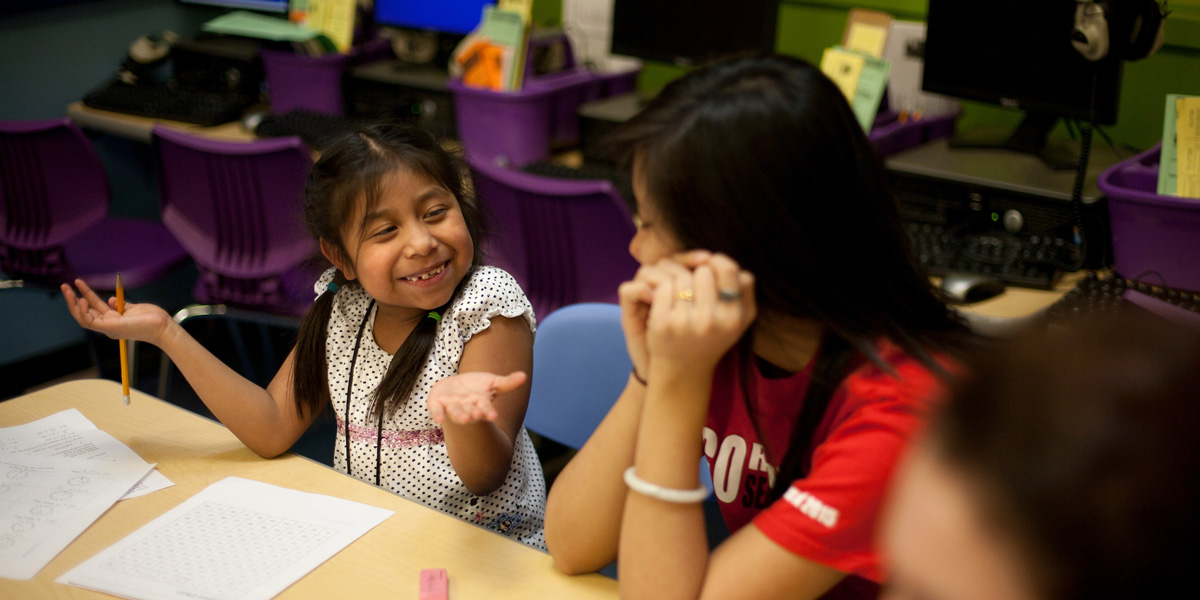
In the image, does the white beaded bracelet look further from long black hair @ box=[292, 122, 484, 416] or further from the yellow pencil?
the yellow pencil

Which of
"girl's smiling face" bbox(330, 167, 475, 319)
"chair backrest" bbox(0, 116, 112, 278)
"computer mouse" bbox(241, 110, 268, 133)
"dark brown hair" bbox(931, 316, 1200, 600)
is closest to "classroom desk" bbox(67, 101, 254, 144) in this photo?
"computer mouse" bbox(241, 110, 268, 133)

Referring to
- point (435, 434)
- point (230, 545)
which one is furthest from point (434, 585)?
point (435, 434)

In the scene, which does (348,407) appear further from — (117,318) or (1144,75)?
(1144,75)

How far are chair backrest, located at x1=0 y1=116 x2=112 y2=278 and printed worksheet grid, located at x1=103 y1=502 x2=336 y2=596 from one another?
1.73 metres

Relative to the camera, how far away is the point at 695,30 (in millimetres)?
2617

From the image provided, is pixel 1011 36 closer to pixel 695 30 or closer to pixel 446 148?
pixel 695 30

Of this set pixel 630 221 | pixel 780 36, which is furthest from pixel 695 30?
pixel 630 221

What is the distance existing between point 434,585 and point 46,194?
2.06 metres

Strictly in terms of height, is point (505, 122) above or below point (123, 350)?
above

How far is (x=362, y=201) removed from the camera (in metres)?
1.25

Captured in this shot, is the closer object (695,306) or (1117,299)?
(695,306)

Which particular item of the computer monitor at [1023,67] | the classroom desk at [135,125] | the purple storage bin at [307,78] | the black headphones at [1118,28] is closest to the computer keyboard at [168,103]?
the classroom desk at [135,125]

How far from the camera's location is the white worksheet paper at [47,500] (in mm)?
998

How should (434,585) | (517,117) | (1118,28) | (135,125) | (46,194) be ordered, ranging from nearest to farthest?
1. (434,585)
2. (1118,28)
3. (46,194)
4. (517,117)
5. (135,125)
